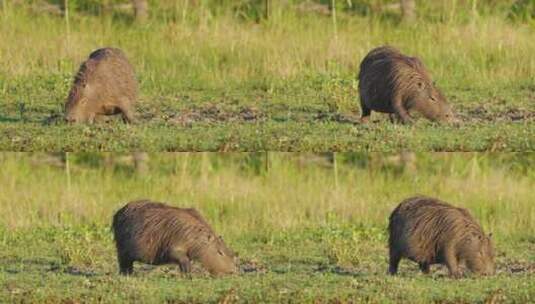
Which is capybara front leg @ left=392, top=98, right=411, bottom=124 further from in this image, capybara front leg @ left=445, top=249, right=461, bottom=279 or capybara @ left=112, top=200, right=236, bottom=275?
capybara @ left=112, top=200, right=236, bottom=275

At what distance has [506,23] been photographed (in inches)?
934

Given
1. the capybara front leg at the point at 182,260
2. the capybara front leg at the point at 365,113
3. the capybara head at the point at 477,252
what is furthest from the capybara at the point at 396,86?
the capybara front leg at the point at 182,260

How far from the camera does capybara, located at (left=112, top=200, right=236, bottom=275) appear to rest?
1705 cm

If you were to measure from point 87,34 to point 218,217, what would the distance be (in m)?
3.18

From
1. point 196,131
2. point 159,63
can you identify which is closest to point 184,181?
point 159,63

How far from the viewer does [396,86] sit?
18.7 metres

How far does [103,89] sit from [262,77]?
134 inches

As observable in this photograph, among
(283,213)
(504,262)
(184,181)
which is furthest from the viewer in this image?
(184,181)

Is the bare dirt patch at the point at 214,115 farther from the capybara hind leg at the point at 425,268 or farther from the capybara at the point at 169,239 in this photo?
the capybara hind leg at the point at 425,268

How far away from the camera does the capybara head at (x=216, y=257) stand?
56.2ft

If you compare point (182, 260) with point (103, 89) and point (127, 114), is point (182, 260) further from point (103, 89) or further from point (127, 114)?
point (127, 114)

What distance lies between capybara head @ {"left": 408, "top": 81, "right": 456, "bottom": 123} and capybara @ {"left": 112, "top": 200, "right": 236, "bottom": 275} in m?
2.46

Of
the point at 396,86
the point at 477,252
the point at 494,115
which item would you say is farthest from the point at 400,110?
the point at 477,252

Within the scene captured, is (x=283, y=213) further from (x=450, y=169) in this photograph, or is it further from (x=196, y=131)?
(x=450, y=169)
